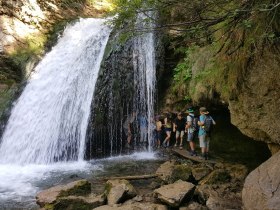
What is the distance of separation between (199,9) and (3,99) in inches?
383

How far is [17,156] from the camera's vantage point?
10.7 meters

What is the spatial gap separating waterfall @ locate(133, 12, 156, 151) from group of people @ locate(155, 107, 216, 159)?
16.4 inches

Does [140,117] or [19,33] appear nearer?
[140,117]

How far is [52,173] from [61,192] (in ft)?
8.97

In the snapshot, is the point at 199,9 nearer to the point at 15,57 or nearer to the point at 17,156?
the point at 17,156

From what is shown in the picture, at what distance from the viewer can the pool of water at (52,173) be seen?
7.50 metres

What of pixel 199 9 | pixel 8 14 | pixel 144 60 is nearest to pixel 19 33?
pixel 8 14

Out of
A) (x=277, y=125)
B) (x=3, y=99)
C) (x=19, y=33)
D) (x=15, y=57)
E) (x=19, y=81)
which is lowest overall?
(x=277, y=125)

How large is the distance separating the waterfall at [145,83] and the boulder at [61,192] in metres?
5.90

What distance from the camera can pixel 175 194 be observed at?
6.50m

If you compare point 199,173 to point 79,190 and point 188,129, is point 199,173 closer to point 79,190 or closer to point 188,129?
point 79,190

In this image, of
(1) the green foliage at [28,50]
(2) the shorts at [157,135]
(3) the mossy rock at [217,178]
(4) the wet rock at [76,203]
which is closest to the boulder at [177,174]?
(3) the mossy rock at [217,178]

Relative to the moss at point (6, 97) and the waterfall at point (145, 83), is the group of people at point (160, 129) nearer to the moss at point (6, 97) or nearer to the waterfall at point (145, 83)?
the waterfall at point (145, 83)

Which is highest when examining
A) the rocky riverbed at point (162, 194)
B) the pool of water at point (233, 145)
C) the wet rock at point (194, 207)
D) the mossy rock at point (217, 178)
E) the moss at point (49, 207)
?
the pool of water at point (233, 145)
